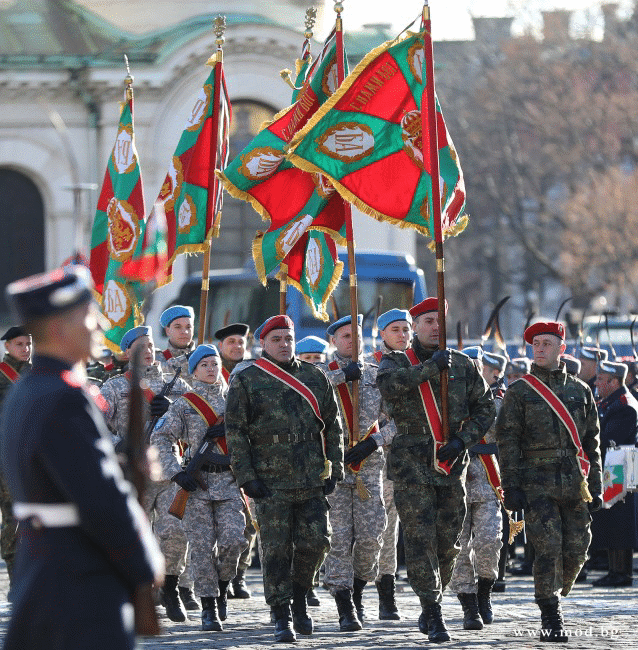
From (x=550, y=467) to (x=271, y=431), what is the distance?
1619mm

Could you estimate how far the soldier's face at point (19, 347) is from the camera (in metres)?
12.5

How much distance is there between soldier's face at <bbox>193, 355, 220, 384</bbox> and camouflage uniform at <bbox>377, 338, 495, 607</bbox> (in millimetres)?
1442

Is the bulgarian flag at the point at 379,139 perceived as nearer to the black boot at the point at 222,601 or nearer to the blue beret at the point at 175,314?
the blue beret at the point at 175,314

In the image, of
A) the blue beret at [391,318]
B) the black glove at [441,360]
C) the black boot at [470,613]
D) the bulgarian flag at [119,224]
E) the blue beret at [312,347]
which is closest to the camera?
the black glove at [441,360]

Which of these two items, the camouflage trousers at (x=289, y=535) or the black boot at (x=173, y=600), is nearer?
the camouflage trousers at (x=289, y=535)

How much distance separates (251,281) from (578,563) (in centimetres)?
1377

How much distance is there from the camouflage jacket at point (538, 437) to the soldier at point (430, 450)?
0.47 feet

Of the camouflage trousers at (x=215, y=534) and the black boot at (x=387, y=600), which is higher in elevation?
the camouflage trousers at (x=215, y=534)

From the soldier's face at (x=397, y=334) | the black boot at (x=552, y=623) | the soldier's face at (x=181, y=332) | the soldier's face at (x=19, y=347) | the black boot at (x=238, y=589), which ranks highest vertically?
the soldier's face at (x=181, y=332)

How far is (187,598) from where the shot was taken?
41.4 ft

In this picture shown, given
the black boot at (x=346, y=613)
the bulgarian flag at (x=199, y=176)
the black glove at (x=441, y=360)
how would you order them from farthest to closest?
1. the bulgarian flag at (x=199, y=176)
2. the black boot at (x=346, y=613)
3. the black glove at (x=441, y=360)

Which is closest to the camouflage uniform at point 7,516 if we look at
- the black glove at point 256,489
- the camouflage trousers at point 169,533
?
the camouflage trousers at point 169,533

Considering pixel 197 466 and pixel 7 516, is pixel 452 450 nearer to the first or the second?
pixel 197 466

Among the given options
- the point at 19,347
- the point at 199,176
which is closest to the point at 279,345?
the point at 19,347
